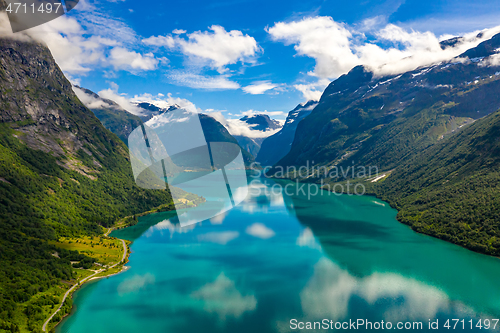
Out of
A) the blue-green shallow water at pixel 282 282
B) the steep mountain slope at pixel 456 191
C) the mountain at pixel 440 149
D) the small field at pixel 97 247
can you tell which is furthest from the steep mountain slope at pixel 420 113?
the small field at pixel 97 247

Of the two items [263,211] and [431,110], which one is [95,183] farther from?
[431,110]

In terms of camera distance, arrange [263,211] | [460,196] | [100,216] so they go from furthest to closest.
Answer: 1. [263,211]
2. [100,216]
3. [460,196]

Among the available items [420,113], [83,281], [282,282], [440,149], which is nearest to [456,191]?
[440,149]

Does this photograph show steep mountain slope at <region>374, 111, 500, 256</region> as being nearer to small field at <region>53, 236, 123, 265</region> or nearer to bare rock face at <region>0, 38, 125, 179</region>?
small field at <region>53, 236, 123, 265</region>

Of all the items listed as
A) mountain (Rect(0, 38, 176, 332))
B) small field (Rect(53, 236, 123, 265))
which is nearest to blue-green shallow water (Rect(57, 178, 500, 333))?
small field (Rect(53, 236, 123, 265))

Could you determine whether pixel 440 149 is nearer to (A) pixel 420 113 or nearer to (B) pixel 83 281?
(A) pixel 420 113

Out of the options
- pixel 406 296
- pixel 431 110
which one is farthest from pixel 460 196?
pixel 431 110
